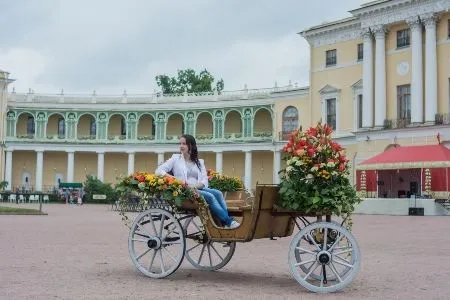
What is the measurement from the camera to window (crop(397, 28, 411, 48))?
4101 centimetres

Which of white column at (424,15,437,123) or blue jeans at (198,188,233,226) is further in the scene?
white column at (424,15,437,123)

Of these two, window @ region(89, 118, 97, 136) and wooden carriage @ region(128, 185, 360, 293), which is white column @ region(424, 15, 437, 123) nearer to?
wooden carriage @ region(128, 185, 360, 293)

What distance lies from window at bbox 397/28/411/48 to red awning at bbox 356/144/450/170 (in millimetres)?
6645

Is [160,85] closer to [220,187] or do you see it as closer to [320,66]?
[320,66]

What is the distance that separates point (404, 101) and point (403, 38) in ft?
12.8

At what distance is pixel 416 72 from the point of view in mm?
39656

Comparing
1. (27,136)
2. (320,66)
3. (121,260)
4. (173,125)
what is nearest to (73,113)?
(27,136)

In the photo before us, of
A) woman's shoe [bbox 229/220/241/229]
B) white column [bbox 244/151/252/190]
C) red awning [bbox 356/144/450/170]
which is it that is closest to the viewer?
woman's shoe [bbox 229/220/241/229]

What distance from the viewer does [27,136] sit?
63594 millimetres

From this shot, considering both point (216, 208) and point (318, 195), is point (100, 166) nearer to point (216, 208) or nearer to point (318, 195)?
point (216, 208)

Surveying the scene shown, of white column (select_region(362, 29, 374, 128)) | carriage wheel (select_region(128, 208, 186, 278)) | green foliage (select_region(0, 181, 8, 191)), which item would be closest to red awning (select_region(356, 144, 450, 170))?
white column (select_region(362, 29, 374, 128))

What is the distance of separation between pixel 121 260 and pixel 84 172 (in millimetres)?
56836

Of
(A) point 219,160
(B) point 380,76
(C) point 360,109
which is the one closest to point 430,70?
(B) point 380,76

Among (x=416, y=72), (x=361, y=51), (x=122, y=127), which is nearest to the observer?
(x=416, y=72)
